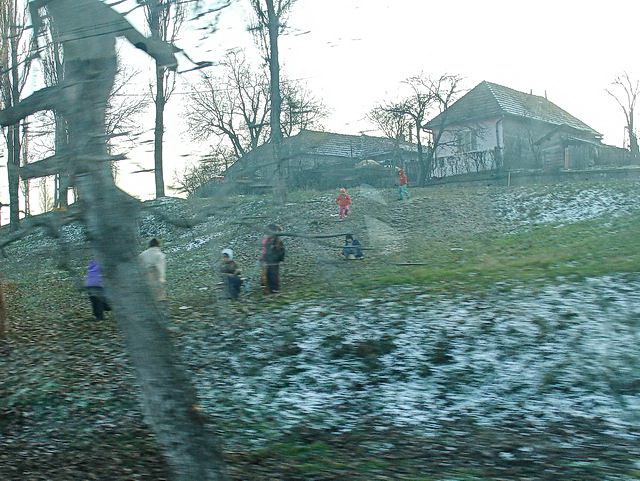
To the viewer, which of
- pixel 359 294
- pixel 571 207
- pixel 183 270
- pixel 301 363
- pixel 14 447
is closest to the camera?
pixel 14 447

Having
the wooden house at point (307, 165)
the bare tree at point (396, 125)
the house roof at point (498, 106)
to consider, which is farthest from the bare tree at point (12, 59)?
the house roof at point (498, 106)

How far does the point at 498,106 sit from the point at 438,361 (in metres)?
34.8

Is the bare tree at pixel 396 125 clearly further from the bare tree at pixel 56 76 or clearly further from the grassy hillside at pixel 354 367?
the bare tree at pixel 56 76

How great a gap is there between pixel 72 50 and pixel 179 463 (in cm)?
291

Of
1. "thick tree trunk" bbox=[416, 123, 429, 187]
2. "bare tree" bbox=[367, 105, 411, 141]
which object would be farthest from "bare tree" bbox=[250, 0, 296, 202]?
"thick tree trunk" bbox=[416, 123, 429, 187]

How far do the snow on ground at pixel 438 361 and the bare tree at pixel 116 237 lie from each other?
8.52ft

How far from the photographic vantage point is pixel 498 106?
134 feet

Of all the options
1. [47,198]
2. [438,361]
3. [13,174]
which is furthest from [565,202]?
[13,174]

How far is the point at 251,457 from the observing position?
638cm

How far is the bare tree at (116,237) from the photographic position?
4.38 m

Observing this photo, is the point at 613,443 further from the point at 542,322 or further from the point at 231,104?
the point at 231,104

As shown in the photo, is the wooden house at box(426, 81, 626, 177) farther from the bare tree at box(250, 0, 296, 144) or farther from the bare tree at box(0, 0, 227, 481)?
the bare tree at box(0, 0, 227, 481)

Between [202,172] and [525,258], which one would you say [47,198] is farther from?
A: [525,258]

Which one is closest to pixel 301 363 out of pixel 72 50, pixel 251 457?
pixel 251 457
